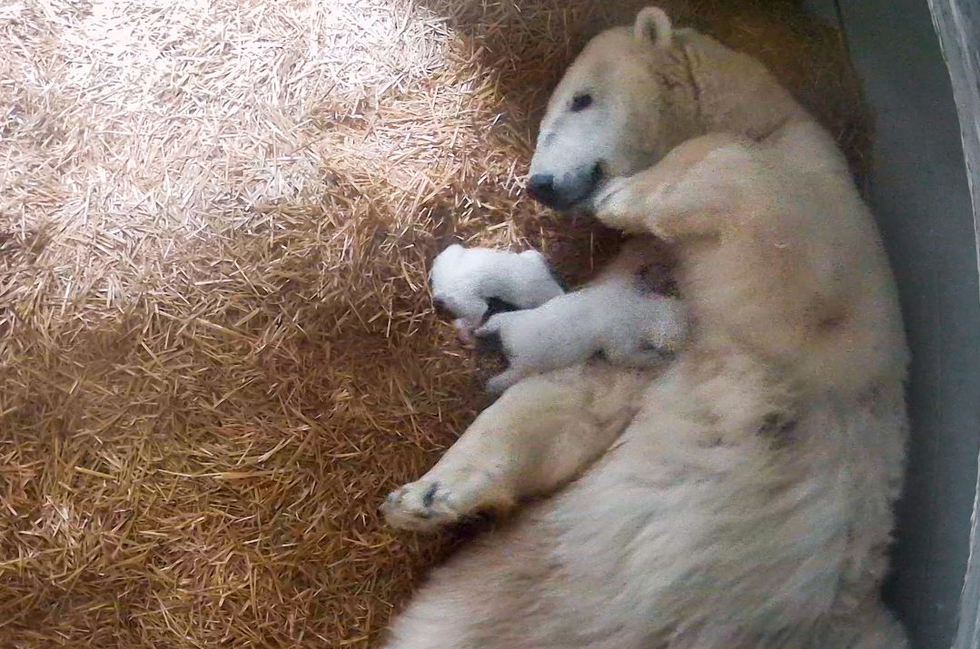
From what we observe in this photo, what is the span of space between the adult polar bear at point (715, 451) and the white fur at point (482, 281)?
0.73 feet

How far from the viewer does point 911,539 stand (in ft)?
6.10

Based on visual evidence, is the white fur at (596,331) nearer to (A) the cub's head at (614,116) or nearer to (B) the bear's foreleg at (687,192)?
(B) the bear's foreleg at (687,192)

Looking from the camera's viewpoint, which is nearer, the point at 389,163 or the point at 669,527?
the point at 669,527

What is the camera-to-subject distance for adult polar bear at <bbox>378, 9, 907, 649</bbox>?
1848 mm

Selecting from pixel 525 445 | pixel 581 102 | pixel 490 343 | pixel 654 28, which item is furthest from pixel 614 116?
pixel 525 445

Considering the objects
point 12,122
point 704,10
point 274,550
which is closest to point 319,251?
point 274,550

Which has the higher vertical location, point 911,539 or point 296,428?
point 911,539

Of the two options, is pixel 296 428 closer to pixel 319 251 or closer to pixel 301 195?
pixel 319 251

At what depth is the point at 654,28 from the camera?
2.37 m

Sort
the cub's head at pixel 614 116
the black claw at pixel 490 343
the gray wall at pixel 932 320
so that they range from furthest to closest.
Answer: the cub's head at pixel 614 116
the black claw at pixel 490 343
the gray wall at pixel 932 320

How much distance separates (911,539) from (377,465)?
1.34 meters

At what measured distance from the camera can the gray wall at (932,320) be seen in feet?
5.85

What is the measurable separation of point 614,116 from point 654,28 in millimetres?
308

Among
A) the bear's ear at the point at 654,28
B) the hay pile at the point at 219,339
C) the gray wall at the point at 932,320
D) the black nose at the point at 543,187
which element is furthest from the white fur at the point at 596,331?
the bear's ear at the point at 654,28
